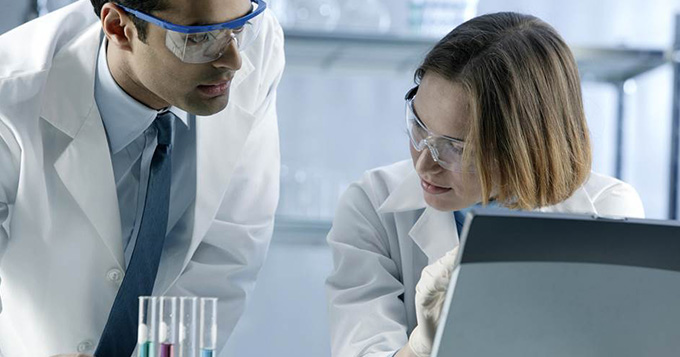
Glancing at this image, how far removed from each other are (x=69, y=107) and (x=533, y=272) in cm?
117

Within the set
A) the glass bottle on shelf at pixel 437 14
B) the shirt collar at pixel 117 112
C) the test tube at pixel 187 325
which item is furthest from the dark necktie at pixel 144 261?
the glass bottle on shelf at pixel 437 14

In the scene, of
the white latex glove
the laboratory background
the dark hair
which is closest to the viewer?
the white latex glove

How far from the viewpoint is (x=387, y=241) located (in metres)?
1.84

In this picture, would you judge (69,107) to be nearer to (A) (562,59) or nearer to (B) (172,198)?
(B) (172,198)

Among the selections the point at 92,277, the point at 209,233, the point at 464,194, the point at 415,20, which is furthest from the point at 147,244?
the point at 415,20

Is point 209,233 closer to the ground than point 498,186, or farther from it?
closer to the ground

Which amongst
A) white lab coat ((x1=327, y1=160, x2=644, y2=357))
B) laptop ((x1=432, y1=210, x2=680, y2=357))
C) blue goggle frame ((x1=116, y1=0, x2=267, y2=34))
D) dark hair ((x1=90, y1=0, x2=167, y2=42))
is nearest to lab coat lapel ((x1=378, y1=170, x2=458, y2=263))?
white lab coat ((x1=327, y1=160, x2=644, y2=357))

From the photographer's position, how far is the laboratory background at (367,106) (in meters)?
2.57

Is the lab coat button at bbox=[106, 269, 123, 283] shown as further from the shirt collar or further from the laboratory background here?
the laboratory background

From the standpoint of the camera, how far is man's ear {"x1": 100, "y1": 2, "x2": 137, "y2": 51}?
170cm

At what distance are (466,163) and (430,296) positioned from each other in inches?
20.3

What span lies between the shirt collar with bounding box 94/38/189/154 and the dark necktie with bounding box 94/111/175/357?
49mm

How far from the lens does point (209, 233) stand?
196 centimetres

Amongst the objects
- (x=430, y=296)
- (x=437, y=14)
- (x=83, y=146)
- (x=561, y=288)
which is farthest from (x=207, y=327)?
(x=437, y=14)
